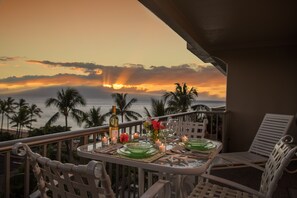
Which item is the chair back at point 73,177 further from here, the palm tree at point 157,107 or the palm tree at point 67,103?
the palm tree at point 67,103

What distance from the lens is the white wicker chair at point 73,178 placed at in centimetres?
95

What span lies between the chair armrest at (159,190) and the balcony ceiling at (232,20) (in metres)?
2.16

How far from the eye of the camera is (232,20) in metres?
4.18

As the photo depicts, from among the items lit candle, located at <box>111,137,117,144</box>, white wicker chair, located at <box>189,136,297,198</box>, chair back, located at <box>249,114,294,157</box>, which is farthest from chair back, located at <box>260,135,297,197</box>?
chair back, located at <box>249,114,294,157</box>

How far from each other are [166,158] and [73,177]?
911mm

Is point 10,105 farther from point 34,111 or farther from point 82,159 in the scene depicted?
point 82,159

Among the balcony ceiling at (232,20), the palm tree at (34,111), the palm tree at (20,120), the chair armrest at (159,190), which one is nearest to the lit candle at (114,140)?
the chair armrest at (159,190)

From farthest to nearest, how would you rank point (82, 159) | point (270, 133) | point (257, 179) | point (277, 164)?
point (257, 179) < point (270, 133) < point (82, 159) < point (277, 164)

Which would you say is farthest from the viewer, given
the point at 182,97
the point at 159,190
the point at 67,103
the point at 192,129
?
the point at 67,103

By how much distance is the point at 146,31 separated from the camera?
12914mm

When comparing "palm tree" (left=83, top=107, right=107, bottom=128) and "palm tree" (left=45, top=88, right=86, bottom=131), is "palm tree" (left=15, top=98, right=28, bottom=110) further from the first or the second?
"palm tree" (left=83, top=107, right=107, bottom=128)

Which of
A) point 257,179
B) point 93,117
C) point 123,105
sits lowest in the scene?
point 93,117

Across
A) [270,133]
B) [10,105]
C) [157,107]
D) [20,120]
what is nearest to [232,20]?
[270,133]

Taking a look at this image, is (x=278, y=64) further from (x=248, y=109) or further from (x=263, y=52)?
(x=248, y=109)
